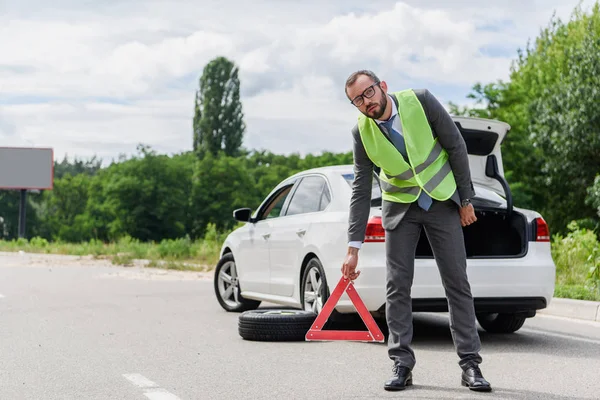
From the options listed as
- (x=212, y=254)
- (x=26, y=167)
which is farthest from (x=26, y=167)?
(x=212, y=254)

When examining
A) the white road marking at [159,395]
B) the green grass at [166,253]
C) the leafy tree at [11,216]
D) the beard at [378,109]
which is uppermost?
the beard at [378,109]

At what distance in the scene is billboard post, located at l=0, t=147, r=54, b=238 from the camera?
67.2m

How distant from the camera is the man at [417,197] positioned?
5.79 meters

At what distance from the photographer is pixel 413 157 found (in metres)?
5.78

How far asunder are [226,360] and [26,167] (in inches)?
2491

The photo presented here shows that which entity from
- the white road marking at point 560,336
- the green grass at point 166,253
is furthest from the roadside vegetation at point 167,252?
the white road marking at point 560,336

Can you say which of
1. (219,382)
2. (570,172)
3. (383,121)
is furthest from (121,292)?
(570,172)

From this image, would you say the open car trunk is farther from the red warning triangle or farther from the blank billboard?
the blank billboard

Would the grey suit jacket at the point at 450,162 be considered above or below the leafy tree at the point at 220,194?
above

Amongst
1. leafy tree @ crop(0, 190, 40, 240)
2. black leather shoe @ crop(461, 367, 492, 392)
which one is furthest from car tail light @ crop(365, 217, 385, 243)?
leafy tree @ crop(0, 190, 40, 240)

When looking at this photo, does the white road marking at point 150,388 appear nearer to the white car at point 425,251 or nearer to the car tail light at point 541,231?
the white car at point 425,251

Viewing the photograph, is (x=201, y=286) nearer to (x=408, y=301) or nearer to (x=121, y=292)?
(x=121, y=292)

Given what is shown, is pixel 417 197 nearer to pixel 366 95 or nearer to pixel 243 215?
pixel 366 95

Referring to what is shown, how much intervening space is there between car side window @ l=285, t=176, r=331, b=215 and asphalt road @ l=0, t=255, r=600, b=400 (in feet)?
4.41
